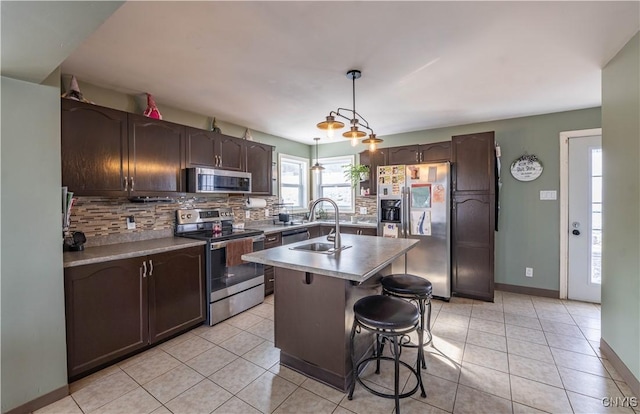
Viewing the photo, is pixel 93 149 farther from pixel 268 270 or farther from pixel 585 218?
pixel 585 218

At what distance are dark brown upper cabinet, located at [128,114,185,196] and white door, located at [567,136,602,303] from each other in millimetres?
4768

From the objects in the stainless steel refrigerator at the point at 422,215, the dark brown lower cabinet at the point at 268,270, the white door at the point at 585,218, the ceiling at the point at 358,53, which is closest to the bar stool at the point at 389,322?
the ceiling at the point at 358,53

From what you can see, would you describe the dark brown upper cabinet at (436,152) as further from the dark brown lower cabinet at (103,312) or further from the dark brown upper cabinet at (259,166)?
the dark brown lower cabinet at (103,312)

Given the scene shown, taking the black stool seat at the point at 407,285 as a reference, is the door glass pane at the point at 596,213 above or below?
above

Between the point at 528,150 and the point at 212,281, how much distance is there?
4355mm

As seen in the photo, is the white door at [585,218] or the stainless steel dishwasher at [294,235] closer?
the white door at [585,218]

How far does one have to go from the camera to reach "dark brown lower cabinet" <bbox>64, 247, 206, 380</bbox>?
2033 mm

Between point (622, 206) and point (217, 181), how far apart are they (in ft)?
12.0

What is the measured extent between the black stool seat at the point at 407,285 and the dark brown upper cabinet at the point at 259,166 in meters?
2.33

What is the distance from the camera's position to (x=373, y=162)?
4.51 metres

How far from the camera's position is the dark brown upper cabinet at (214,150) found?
124 inches

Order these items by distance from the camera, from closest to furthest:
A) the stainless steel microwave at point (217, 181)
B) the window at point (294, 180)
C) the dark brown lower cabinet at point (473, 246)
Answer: the stainless steel microwave at point (217, 181)
the dark brown lower cabinet at point (473, 246)
the window at point (294, 180)

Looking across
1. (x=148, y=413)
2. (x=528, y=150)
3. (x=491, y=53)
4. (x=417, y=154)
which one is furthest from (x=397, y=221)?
(x=148, y=413)

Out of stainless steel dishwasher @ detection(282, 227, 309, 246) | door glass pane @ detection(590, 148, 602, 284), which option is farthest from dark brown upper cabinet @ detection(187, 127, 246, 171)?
door glass pane @ detection(590, 148, 602, 284)
